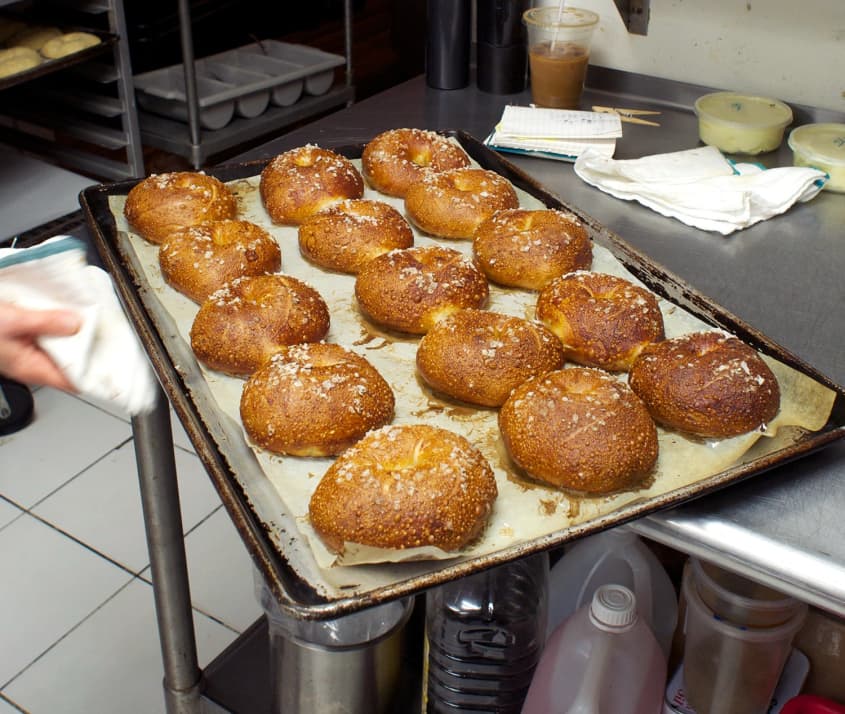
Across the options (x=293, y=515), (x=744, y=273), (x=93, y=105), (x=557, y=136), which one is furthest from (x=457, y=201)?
(x=93, y=105)

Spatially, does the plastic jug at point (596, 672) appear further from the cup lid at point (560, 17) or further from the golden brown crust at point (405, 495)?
the cup lid at point (560, 17)

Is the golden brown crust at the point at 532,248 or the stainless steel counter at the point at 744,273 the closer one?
the stainless steel counter at the point at 744,273

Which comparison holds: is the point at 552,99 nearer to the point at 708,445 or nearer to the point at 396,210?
the point at 396,210

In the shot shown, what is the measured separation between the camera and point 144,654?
2.12 metres

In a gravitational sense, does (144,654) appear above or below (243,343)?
below

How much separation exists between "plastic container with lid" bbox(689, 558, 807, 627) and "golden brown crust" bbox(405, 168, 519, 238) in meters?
0.73

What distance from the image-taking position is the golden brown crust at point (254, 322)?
1.30 metres

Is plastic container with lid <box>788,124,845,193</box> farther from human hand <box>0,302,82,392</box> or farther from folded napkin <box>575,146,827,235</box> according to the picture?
human hand <box>0,302,82,392</box>

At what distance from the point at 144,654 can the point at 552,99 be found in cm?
167

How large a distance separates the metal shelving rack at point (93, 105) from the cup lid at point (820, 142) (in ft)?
6.98

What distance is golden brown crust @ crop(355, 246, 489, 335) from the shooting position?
1392 mm

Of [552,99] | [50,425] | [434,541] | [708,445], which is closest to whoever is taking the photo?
[434,541]

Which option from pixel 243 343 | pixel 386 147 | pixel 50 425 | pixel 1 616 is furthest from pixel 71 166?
pixel 243 343

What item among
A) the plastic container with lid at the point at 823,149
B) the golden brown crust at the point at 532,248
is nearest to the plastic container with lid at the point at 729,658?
the golden brown crust at the point at 532,248
